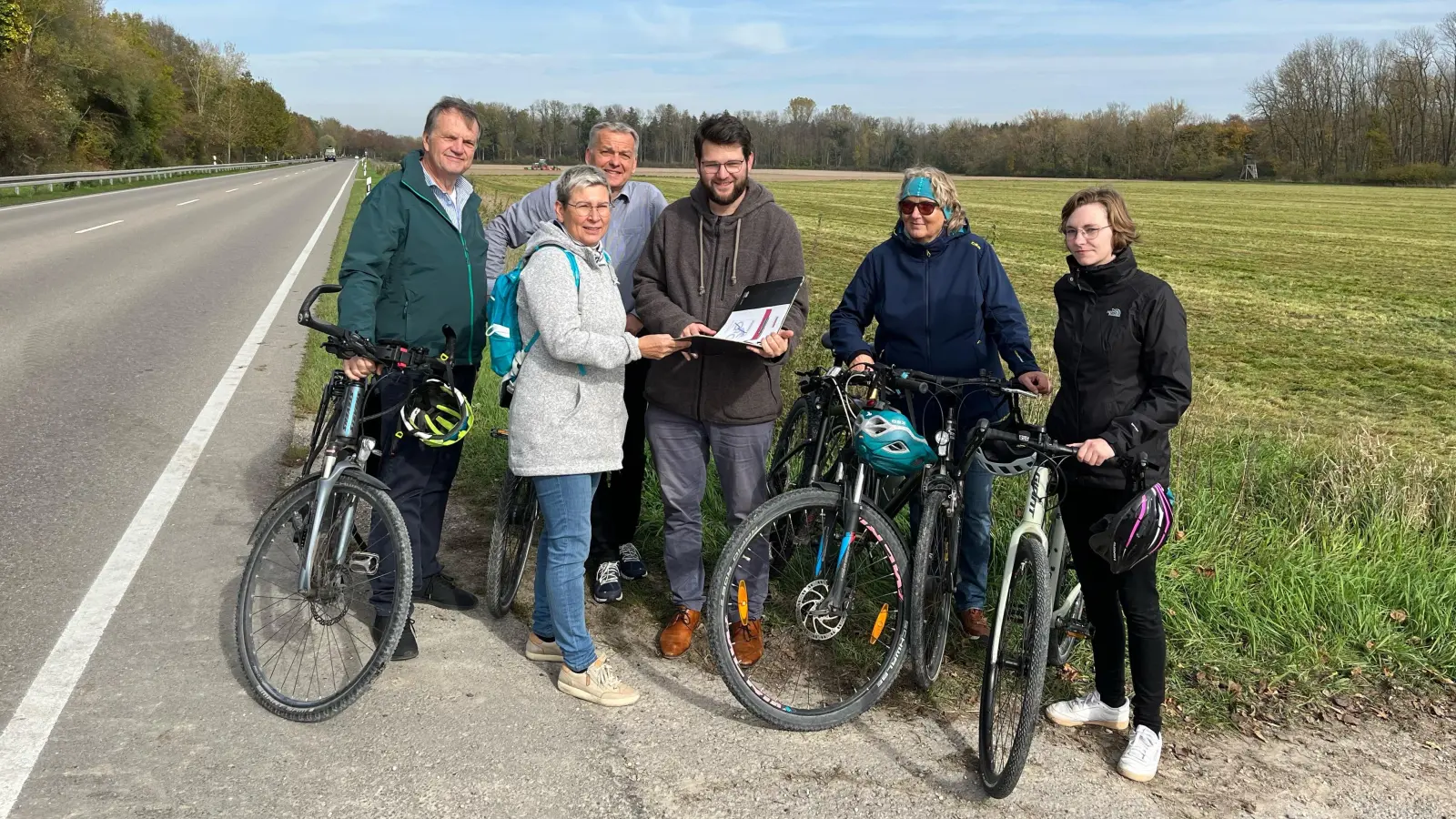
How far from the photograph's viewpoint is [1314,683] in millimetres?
3996

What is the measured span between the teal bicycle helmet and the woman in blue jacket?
48cm

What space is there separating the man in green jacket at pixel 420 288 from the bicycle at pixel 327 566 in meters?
0.10

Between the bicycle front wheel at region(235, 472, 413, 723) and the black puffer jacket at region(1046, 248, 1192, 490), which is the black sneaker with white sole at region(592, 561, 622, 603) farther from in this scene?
the black puffer jacket at region(1046, 248, 1192, 490)

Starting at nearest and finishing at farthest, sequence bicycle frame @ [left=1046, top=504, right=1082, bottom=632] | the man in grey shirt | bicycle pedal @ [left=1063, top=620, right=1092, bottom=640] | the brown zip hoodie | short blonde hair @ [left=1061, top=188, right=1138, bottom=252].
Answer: short blonde hair @ [left=1061, top=188, right=1138, bottom=252]
bicycle pedal @ [left=1063, top=620, right=1092, bottom=640]
bicycle frame @ [left=1046, top=504, right=1082, bottom=632]
the brown zip hoodie
the man in grey shirt

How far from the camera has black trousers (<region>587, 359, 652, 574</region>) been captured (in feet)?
16.4

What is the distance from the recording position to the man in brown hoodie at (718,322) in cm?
400

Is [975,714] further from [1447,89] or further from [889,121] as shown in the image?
[889,121]

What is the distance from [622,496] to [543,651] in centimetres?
110

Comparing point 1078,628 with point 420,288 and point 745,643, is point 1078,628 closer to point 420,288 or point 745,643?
point 745,643

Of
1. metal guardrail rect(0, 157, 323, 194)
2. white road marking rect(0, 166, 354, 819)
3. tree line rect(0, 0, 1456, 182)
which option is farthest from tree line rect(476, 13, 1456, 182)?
white road marking rect(0, 166, 354, 819)

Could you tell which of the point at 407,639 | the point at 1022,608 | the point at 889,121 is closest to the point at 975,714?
the point at 1022,608

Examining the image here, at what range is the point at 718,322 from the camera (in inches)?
161

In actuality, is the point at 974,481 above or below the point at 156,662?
above

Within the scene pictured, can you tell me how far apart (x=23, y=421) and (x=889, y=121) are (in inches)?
6242
